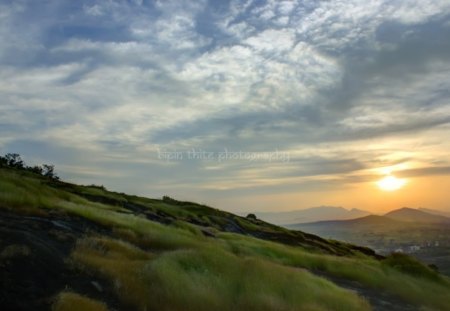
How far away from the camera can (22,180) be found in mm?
31234

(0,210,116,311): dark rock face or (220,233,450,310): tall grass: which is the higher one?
(0,210,116,311): dark rock face

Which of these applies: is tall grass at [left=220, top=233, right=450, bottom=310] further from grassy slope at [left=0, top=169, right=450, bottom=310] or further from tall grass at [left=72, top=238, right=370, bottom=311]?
tall grass at [left=72, top=238, right=370, bottom=311]

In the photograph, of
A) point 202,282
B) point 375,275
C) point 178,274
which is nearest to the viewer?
point 178,274

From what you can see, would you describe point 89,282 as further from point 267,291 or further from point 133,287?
point 267,291

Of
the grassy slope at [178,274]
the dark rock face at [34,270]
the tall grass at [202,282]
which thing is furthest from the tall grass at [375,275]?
the dark rock face at [34,270]

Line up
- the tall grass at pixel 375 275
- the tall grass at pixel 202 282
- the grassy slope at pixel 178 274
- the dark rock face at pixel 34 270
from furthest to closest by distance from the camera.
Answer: the tall grass at pixel 375 275
the grassy slope at pixel 178 274
the tall grass at pixel 202 282
the dark rock face at pixel 34 270

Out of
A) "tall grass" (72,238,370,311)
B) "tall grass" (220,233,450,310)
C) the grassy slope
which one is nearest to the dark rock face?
the grassy slope

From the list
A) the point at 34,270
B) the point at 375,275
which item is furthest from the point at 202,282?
the point at 375,275

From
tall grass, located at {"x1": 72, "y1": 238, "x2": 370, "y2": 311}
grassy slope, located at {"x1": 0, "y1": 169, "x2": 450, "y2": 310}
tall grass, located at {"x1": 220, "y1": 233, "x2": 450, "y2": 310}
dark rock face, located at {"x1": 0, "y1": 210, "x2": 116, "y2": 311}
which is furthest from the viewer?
tall grass, located at {"x1": 220, "y1": 233, "x2": 450, "y2": 310}

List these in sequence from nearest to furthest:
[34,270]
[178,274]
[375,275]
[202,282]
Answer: [34,270] < [178,274] < [202,282] < [375,275]

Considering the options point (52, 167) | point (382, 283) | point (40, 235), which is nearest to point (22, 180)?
point (40, 235)

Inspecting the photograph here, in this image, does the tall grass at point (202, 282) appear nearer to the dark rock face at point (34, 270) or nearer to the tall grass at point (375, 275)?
the dark rock face at point (34, 270)

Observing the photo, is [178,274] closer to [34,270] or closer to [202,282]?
[202,282]

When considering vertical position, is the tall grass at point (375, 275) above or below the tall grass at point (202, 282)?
below
